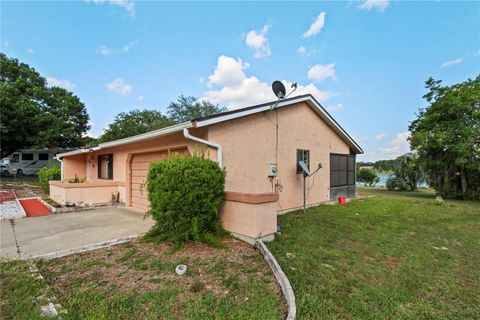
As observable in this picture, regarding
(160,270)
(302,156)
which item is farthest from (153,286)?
(302,156)

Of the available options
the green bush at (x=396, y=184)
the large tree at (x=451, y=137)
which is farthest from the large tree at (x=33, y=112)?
the green bush at (x=396, y=184)

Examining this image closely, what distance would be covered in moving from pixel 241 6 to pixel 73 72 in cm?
888

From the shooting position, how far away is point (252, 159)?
648 centimetres

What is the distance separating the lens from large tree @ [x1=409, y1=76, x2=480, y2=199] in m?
11.7

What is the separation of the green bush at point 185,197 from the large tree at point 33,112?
66.6 ft

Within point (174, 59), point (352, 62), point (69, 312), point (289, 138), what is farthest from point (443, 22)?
point (69, 312)

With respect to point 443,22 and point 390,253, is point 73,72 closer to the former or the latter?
point 390,253

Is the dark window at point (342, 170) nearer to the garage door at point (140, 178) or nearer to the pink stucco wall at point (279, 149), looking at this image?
the pink stucco wall at point (279, 149)

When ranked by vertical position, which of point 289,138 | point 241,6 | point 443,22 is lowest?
point 289,138

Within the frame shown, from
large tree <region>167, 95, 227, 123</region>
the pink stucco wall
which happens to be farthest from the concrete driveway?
large tree <region>167, 95, 227, 123</region>

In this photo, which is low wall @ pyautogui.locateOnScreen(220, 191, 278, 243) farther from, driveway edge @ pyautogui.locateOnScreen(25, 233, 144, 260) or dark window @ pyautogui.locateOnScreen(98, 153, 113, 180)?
dark window @ pyautogui.locateOnScreen(98, 153, 113, 180)

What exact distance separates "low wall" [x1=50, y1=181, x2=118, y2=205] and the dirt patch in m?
5.58

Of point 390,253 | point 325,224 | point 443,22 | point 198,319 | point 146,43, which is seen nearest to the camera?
point 198,319

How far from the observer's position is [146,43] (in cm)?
1009
